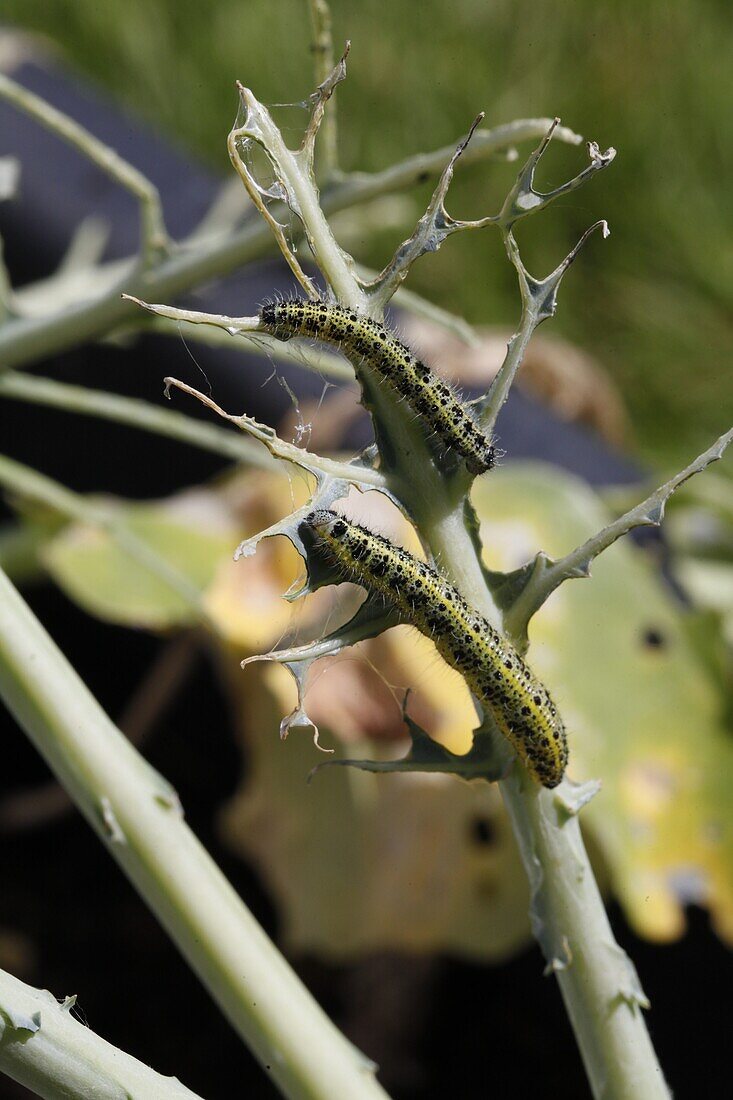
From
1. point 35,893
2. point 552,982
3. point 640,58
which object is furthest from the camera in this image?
point 640,58

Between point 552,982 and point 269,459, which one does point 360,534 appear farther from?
point 552,982

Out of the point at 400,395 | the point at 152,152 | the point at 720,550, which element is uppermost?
the point at 152,152

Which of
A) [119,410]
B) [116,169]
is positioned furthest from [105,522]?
[116,169]

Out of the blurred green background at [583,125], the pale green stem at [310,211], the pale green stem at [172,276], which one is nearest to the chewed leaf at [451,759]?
the pale green stem at [310,211]

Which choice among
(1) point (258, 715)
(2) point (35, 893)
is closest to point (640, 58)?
(1) point (258, 715)

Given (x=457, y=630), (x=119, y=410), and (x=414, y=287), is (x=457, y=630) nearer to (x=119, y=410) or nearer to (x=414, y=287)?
(x=119, y=410)

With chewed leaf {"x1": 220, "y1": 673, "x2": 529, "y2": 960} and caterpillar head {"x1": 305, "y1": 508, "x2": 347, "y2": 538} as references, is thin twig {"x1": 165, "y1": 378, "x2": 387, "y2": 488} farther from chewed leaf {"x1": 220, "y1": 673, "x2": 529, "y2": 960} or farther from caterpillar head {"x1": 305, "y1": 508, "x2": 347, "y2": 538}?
chewed leaf {"x1": 220, "y1": 673, "x2": 529, "y2": 960}

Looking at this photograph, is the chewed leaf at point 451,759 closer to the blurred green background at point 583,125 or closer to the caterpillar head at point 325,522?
the caterpillar head at point 325,522

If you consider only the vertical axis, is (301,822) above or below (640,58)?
below
